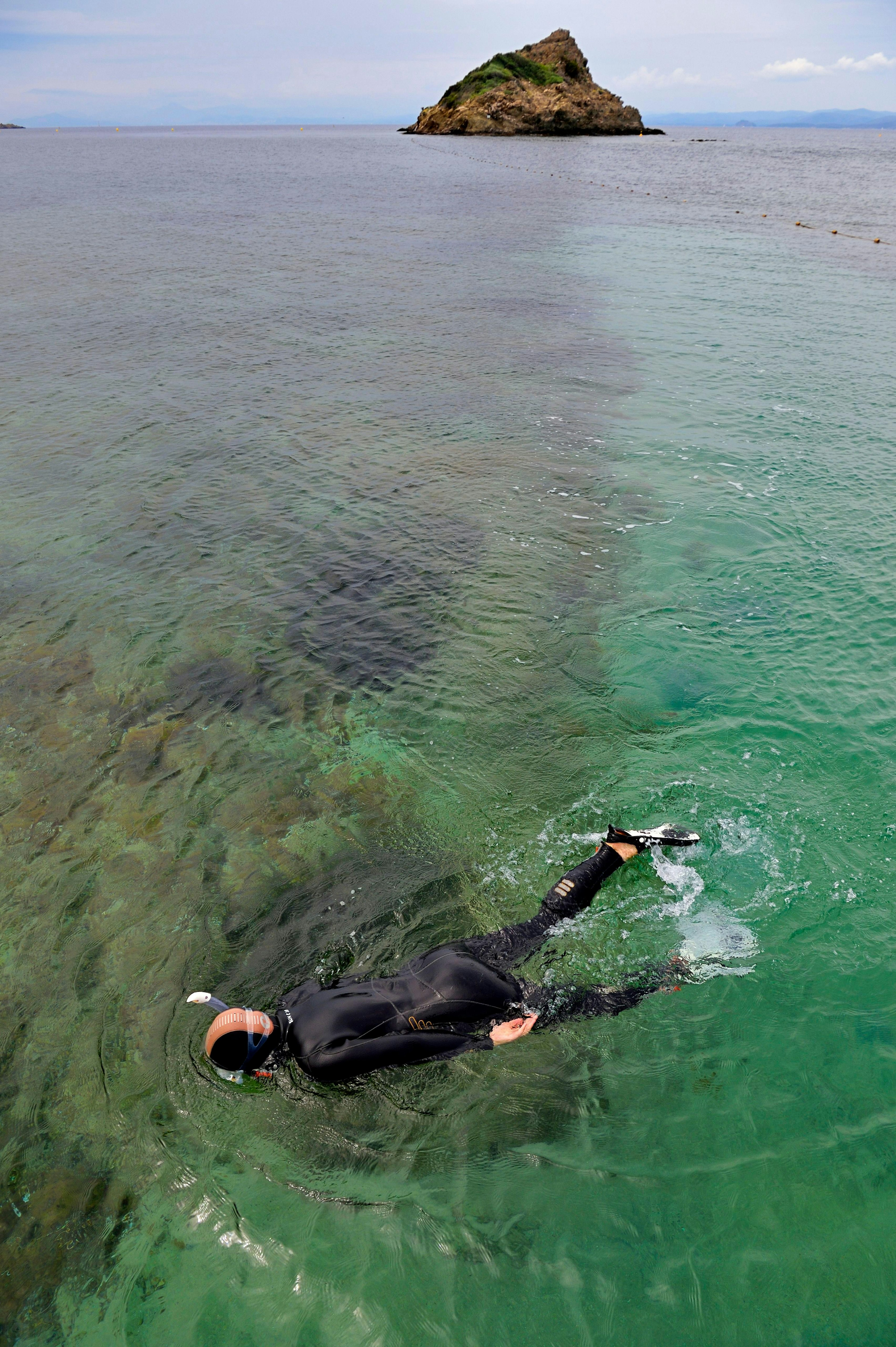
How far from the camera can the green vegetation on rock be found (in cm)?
15338

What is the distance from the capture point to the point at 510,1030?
693 centimetres

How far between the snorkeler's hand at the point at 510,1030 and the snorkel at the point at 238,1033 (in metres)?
2.06

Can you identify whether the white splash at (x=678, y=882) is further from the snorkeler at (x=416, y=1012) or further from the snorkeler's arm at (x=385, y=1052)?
the snorkeler's arm at (x=385, y=1052)

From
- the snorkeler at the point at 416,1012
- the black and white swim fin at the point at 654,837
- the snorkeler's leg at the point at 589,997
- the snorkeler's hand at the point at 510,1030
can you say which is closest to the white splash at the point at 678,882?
the black and white swim fin at the point at 654,837

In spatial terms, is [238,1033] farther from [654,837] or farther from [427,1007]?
[654,837]

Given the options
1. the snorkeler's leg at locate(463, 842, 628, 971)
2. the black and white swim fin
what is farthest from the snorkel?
the black and white swim fin

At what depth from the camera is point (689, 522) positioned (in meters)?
16.0

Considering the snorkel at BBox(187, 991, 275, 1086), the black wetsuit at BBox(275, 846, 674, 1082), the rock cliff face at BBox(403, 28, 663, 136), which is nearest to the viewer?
the snorkel at BBox(187, 991, 275, 1086)

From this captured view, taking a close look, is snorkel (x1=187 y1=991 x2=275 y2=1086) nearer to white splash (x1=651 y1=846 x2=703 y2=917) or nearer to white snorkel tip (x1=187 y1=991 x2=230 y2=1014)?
white snorkel tip (x1=187 y1=991 x2=230 y2=1014)

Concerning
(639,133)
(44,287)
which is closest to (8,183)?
(44,287)

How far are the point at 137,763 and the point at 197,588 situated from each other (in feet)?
15.5

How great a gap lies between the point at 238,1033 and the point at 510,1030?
251 cm

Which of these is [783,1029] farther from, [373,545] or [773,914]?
[373,545]

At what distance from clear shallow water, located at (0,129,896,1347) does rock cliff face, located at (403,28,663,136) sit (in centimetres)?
16278
